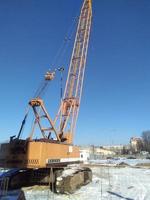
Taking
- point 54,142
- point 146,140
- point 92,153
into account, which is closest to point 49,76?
point 54,142

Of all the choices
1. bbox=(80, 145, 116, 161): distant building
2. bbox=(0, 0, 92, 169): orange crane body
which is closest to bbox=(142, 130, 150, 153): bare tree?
bbox=(80, 145, 116, 161): distant building

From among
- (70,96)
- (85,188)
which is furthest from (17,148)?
Answer: (70,96)

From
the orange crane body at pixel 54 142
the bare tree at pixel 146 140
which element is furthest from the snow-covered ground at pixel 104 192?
the bare tree at pixel 146 140

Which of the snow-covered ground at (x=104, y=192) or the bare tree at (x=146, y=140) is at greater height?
the bare tree at (x=146, y=140)

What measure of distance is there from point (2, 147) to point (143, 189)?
11.4 m

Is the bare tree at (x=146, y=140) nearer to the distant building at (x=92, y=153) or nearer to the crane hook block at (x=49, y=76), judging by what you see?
the distant building at (x=92, y=153)

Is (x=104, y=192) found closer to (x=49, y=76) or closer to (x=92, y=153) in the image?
(x=49, y=76)

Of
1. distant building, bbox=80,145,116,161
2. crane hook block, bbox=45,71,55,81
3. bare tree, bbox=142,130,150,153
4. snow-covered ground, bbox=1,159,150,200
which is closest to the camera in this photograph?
snow-covered ground, bbox=1,159,150,200

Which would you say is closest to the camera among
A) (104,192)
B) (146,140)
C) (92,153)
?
(104,192)

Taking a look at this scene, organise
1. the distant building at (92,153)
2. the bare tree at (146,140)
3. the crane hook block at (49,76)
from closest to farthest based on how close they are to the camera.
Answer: the crane hook block at (49,76), the distant building at (92,153), the bare tree at (146,140)

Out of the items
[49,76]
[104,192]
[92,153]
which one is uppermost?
[49,76]

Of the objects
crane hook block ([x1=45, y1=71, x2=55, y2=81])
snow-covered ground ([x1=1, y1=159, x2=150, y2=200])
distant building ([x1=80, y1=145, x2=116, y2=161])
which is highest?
crane hook block ([x1=45, y1=71, x2=55, y2=81])

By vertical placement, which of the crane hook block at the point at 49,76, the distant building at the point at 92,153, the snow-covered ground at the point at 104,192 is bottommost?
the snow-covered ground at the point at 104,192

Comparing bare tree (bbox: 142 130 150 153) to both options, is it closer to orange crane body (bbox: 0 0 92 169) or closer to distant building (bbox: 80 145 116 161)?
distant building (bbox: 80 145 116 161)
